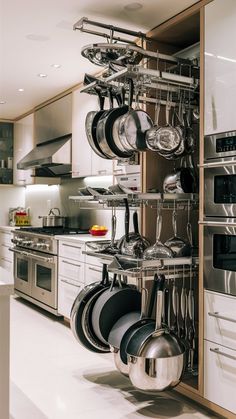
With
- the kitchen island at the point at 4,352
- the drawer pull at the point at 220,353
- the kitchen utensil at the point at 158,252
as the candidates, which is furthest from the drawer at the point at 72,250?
the kitchen island at the point at 4,352

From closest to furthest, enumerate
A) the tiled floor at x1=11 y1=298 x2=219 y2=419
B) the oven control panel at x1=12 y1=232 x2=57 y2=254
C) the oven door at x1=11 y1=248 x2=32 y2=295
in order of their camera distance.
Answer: the tiled floor at x1=11 y1=298 x2=219 y2=419, the oven control panel at x1=12 y1=232 x2=57 y2=254, the oven door at x1=11 y1=248 x2=32 y2=295

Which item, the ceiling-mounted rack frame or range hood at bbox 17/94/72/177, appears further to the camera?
range hood at bbox 17/94/72/177

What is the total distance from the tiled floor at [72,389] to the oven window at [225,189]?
1247 mm

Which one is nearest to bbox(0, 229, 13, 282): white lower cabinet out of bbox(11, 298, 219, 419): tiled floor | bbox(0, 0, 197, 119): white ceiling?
bbox(0, 0, 197, 119): white ceiling

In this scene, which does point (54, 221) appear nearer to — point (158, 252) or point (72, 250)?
point (72, 250)

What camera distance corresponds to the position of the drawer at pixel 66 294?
446 centimetres

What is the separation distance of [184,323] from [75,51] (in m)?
2.44

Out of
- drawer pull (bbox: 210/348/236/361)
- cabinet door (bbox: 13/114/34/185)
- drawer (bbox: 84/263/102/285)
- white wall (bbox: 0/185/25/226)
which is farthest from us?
white wall (bbox: 0/185/25/226)

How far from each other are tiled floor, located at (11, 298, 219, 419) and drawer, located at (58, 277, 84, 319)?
0.37 metres

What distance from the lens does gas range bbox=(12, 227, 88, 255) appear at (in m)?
4.96

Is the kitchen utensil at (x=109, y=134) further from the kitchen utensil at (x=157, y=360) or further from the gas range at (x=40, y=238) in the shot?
the gas range at (x=40, y=238)

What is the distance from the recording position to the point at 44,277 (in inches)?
202

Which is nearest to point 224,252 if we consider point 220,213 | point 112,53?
point 220,213

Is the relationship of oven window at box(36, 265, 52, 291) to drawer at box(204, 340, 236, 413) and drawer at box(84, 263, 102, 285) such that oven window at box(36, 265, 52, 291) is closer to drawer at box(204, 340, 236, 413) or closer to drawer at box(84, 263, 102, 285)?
drawer at box(84, 263, 102, 285)
